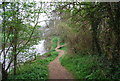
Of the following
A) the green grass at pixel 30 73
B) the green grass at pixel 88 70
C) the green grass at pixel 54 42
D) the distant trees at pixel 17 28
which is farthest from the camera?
the green grass at pixel 54 42

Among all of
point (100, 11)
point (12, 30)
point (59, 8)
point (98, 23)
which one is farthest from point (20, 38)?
point (98, 23)

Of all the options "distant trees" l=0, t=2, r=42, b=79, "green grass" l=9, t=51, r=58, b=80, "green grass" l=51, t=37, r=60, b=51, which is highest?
"distant trees" l=0, t=2, r=42, b=79

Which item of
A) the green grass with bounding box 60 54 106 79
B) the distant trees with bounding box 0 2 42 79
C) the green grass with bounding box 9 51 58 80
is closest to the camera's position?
the distant trees with bounding box 0 2 42 79

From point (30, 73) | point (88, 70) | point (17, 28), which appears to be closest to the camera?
point (17, 28)

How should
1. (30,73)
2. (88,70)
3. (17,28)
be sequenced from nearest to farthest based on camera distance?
(17,28)
(88,70)
(30,73)

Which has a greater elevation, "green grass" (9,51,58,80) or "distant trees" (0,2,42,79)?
"distant trees" (0,2,42,79)

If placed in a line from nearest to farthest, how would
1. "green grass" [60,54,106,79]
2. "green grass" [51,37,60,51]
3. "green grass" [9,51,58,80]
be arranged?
1. "green grass" [60,54,106,79]
2. "green grass" [9,51,58,80]
3. "green grass" [51,37,60,51]

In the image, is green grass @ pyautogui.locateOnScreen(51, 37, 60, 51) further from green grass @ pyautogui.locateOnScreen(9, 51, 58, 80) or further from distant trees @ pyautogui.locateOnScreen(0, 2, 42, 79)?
distant trees @ pyautogui.locateOnScreen(0, 2, 42, 79)

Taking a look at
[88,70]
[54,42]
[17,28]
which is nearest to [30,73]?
[17,28]

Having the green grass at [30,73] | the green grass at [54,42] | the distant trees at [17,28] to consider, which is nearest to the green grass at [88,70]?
the green grass at [30,73]

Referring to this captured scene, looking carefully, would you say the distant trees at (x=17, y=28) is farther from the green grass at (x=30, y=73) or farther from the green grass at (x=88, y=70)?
the green grass at (x=88, y=70)

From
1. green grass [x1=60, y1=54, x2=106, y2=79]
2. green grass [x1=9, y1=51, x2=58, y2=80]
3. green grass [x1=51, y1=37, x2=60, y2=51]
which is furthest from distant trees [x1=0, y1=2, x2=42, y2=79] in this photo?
green grass [x1=51, y1=37, x2=60, y2=51]

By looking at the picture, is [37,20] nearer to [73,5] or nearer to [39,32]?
[39,32]

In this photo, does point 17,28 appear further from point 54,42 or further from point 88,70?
point 54,42
